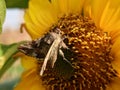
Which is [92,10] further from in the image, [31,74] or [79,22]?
[31,74]

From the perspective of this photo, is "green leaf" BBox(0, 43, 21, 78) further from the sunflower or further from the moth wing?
the moth wing

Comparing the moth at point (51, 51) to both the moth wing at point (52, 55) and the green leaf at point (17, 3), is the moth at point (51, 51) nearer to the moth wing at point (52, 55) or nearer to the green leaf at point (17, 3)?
the moth wing at point (52, 55)

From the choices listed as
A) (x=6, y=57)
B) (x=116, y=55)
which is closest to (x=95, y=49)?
(x=116, y=55)

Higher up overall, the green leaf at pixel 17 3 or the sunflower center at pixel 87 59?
the green leaf at pixel 17 3

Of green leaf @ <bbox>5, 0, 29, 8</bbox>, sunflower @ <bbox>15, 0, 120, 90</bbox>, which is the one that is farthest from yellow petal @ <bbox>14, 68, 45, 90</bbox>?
green leaf @ <bbox>5, 0, 29, 8</bbox>

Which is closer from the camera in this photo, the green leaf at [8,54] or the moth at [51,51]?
the moth at [51,51]

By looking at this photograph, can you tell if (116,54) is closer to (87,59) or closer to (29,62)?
(87,59)

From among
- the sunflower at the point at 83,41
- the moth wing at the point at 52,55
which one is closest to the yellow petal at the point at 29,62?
the sunflower at the point at 83,41

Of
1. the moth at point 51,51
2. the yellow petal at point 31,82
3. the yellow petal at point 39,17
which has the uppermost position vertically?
the yellow petal at point 39,17

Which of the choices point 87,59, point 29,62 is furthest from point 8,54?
point 87,59
